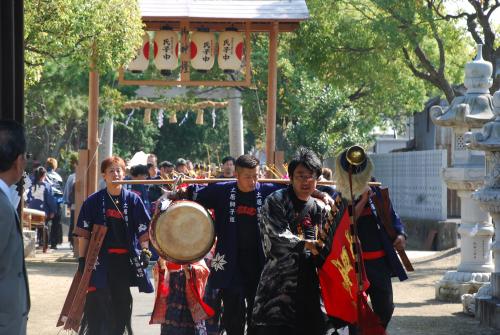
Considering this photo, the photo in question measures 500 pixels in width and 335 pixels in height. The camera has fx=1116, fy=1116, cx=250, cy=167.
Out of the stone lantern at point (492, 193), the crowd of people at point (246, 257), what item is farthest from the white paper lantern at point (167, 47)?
the crowd of people at point (246, 257)

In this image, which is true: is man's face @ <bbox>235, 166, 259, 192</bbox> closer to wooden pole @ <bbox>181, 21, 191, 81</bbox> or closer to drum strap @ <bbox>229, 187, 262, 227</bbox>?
drum strap @ <bbox>229, 187, 262, 227</bbox>

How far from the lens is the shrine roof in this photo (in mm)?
18859

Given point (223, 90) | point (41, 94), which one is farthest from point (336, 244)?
point (41, 94)

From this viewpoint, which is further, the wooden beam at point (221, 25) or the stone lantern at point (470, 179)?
the wooden beam at point (221, 25)

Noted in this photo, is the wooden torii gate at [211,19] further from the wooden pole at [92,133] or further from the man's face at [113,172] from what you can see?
the man's face at [113,172]

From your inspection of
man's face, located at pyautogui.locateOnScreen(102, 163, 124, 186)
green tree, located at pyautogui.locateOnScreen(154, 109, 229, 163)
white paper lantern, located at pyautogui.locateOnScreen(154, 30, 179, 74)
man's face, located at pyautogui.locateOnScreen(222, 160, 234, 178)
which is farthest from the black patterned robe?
green tree, located at pyautogui.locateOnScreen(154, 109, 229, 163)

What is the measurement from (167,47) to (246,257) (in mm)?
11344

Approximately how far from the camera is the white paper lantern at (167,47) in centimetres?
2003

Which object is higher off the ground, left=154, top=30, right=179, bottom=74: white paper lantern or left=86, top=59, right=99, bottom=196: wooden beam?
left=154, top=30, right=179, bottom=74: white paper lantern

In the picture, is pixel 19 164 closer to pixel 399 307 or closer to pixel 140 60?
pixel 399 307

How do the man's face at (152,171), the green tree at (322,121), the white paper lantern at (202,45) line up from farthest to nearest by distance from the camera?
A: the green tree at (322,121) < the white paper lantern at (202,45) < the man's face at (152,171)

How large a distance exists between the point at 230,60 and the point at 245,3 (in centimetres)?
143

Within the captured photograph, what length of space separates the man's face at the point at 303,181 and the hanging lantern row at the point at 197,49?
39.0 ft

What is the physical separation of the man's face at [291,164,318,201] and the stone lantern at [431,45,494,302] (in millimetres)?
6579
